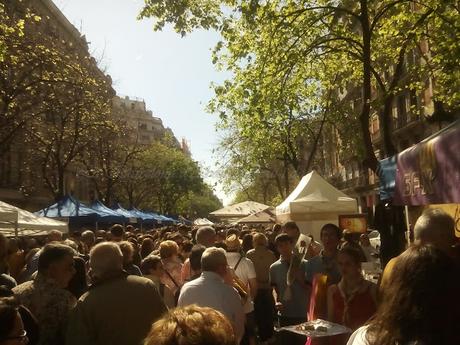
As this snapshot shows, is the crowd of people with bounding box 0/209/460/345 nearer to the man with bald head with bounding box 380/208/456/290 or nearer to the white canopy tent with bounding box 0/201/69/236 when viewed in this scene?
the man with bald head with bounding box 380/208/456/290

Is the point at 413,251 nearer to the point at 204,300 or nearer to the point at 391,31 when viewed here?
the point at 204,300

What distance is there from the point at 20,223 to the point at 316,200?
6524 mm

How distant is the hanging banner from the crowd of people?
727 millimetres

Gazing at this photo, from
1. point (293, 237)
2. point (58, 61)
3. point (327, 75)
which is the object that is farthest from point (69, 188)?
point (293, 237)

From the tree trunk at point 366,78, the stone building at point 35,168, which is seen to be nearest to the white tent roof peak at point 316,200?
the tree trunk at point 366,78

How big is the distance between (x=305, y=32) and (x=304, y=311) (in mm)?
7676

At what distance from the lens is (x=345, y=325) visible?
3980 mm

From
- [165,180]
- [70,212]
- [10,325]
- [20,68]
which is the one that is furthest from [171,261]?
[165,180]

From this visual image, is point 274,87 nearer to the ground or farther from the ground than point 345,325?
farther from the ground

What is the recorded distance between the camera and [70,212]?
18.2m

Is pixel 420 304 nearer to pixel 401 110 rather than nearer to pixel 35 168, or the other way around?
pixel 35 168

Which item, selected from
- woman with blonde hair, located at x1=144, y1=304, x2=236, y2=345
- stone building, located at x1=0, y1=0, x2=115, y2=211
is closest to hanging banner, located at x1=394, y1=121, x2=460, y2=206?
woman with blonde hair, located at x1=144, y1=304, x2=236, y2=345

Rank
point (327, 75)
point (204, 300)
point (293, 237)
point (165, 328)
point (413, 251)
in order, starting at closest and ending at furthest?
point (165, 328) < point (413, 251) < point (204, 300) < point (293, 237) < point (327, 75)

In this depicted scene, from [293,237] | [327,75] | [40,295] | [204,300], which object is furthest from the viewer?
[327,75]
